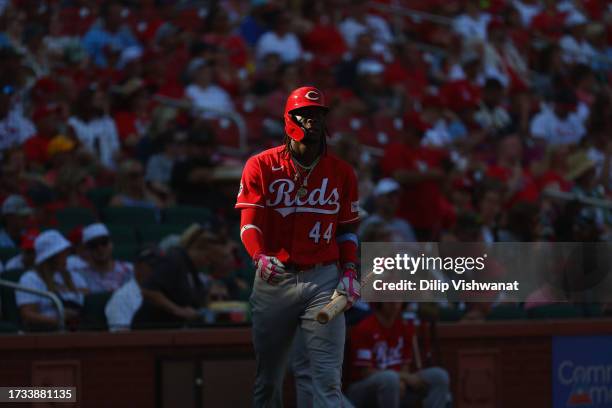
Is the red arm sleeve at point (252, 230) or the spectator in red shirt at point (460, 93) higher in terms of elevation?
the spectator in red shirt at point (460, 93)

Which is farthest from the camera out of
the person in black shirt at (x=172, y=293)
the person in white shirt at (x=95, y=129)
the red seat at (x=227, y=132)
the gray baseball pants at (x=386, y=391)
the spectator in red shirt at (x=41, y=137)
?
the red seat at (x=227, y=132)

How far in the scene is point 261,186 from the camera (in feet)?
19.4

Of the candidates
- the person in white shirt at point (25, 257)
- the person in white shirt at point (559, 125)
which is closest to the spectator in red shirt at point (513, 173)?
the person in white shirt at point (559, 125)

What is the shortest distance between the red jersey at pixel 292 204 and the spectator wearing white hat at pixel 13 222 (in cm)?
360

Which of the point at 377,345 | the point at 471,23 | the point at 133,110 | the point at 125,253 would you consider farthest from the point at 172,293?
the point at 471,23

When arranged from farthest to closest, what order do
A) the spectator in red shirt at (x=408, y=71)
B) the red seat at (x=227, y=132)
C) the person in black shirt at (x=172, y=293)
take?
the spectator in red shirt at (x=408, y=71) → the red seat at (x=227, y=132) → the person in black shirt at (x=172, y=293)

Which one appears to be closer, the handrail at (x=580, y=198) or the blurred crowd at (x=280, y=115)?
Result: the blurred crowd at (x=280, y=115)

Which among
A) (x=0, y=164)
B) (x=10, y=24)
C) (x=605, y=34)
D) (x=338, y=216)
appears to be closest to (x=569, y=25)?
(x=605, y=34)

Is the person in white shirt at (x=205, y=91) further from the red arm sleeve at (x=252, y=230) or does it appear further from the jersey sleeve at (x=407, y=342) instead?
the red arm sleeve at (x=252, y=230)

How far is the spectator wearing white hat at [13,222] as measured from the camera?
901cm

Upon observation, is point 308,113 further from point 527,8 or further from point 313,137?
point 527,8

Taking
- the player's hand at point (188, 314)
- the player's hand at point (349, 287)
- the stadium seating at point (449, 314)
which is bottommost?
the player's hand at point (349, 287)

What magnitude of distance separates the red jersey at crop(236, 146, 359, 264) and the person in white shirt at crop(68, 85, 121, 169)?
16.5 ft

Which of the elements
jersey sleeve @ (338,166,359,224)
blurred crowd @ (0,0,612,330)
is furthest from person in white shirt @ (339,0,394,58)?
jersey sleeve @ (338,166,359,224)
